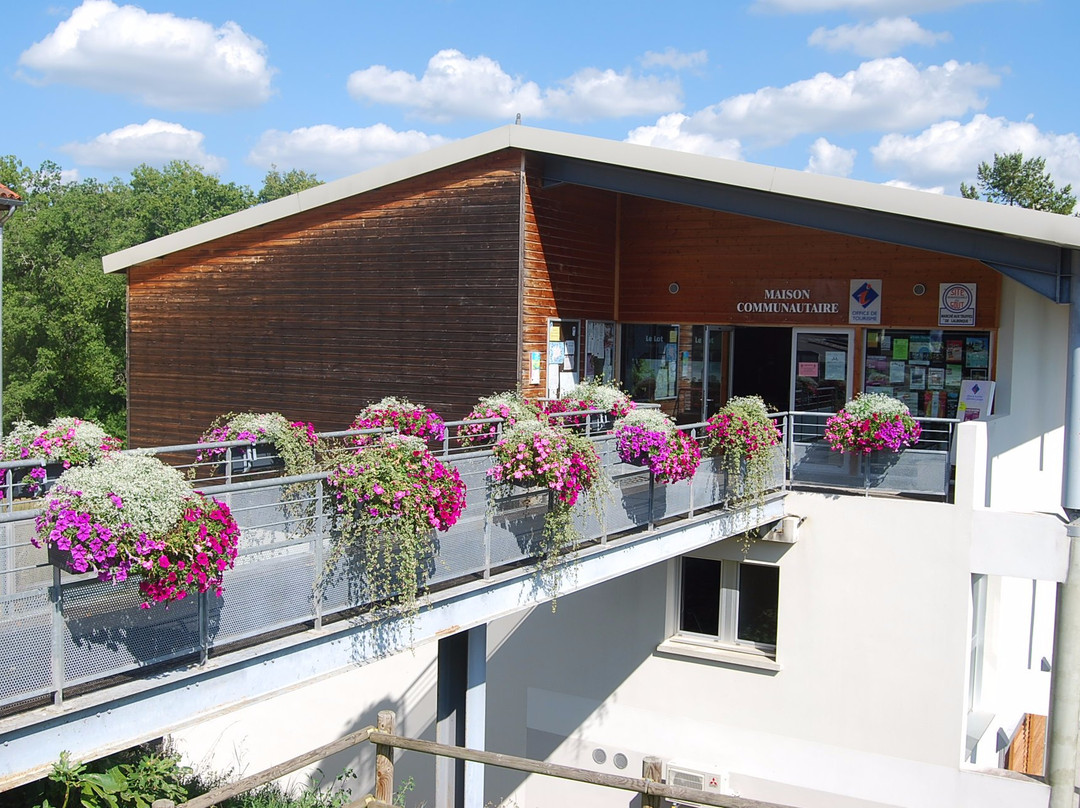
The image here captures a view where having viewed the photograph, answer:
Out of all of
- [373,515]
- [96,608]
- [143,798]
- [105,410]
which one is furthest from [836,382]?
[105,410]

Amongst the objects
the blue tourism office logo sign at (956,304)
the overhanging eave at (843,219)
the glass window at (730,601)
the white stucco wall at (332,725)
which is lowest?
the white stucco wall at (332,725)

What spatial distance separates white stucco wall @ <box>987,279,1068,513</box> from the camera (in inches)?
501

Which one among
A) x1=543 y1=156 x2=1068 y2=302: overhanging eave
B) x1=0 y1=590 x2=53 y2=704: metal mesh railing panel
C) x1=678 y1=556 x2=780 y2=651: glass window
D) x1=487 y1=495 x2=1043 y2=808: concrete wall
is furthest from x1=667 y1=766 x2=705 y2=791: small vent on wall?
x1=0 y1=590 x2=53 y2=704: metal mesh railing panel

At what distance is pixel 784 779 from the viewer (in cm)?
1173

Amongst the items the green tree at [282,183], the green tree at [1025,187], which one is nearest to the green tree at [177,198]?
the green tree at [282,183]

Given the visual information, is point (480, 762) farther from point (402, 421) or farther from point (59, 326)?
point (59, 326)

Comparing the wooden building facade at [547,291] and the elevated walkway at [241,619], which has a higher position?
the wooden building facade at [547,291]

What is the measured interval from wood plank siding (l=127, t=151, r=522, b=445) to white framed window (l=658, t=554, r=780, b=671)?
3426mm

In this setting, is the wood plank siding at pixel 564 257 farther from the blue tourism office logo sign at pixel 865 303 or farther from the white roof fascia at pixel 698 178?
the blue tourism office logo sign at pixel 865 303

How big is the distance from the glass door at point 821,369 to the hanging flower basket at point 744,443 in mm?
3215

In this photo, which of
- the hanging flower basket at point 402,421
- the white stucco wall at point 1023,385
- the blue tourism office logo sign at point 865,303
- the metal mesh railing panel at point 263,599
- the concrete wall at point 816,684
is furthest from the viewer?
the blue tourism office logo sign at point 865,303

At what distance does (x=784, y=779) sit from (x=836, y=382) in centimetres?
534

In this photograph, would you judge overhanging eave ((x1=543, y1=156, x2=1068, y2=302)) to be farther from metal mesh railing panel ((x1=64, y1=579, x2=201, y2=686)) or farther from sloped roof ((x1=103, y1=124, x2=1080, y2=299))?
metal mesh railing panel ((x1=64, y1=579, x2=201, y2=686))

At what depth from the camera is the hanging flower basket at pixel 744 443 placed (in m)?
10.7
